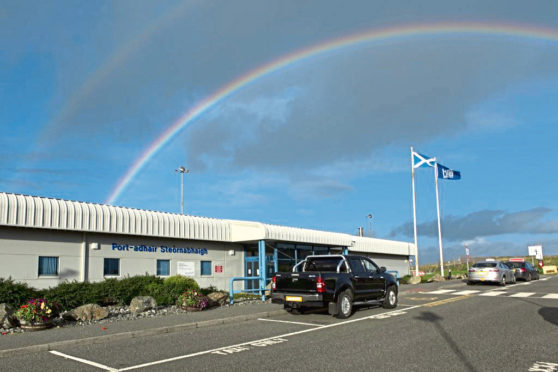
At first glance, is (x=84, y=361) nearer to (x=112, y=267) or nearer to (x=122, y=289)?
(x=122, y=289)

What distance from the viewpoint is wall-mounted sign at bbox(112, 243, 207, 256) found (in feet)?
74.1

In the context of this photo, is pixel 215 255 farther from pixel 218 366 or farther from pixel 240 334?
pixel 218 366

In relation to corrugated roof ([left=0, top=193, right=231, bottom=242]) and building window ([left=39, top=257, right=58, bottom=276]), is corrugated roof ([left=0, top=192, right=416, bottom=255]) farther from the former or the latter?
building window ([left=39, top=257, right=58, bottom=276])

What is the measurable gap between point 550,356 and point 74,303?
15.1 metres

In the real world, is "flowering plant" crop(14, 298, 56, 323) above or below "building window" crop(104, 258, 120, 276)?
below

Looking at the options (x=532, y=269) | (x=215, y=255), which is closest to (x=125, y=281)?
(x=215, y=255)

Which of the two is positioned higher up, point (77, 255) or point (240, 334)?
point (77, 255)

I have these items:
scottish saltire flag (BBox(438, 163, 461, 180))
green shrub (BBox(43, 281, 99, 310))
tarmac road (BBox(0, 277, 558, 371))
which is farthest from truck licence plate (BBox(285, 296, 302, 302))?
scottish saltire flag (BBox(438, 163, 461, 180))

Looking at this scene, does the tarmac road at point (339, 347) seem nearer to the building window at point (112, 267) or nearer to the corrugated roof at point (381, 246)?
the building window at point (112, 267)

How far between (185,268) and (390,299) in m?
12.7

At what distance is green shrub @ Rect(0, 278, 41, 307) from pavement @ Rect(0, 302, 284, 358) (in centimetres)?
392

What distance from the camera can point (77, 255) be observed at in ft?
68.2

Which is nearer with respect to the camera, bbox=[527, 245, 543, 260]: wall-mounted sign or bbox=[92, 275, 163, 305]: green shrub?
bbox=[92, 275, 163, 305]: green shrub

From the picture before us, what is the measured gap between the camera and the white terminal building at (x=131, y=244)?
61.7 feet
